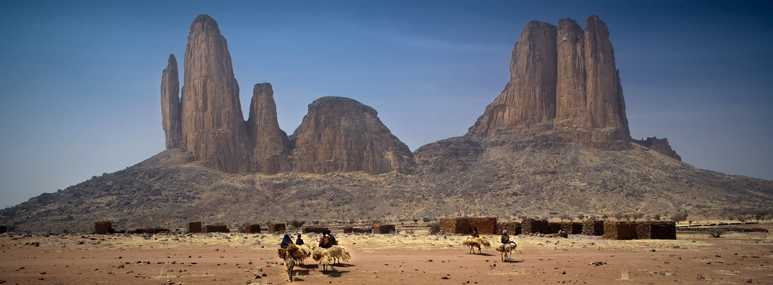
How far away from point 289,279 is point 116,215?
5488 centimetres

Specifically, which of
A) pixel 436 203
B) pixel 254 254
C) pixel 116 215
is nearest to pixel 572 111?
pixel 436 203

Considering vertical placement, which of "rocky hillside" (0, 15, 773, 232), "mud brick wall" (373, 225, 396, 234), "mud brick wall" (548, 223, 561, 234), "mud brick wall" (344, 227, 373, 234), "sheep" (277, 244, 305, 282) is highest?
"rocky hillside" (0, 15, 773, 232)

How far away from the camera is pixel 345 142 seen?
89875 millimetres

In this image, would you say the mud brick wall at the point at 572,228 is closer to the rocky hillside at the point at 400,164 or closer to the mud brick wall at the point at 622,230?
the mud brick wall at the point at 622,230

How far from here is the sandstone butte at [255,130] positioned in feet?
282

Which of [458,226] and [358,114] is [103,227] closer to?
[458,226]

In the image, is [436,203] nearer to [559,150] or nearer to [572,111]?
[559,150]

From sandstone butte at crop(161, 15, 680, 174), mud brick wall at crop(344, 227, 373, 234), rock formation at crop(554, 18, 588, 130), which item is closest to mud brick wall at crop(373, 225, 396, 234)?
mud brick wall at crop(344, 227, 373, 234)

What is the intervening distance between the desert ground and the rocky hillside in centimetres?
3650

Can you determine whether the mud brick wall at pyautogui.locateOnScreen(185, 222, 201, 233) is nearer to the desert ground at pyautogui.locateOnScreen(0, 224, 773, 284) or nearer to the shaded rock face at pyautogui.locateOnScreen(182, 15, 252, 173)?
the desert ground at pyautogui.locateOnScreen(0, 224, 773, 284)

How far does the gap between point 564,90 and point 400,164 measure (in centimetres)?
3110

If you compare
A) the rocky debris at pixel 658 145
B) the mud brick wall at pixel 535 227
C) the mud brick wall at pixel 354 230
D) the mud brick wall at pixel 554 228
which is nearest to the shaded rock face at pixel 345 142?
the rocky debris at pixel 658 145

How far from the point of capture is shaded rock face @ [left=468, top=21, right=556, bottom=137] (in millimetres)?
92000

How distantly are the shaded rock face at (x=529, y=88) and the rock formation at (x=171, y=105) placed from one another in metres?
55.5
